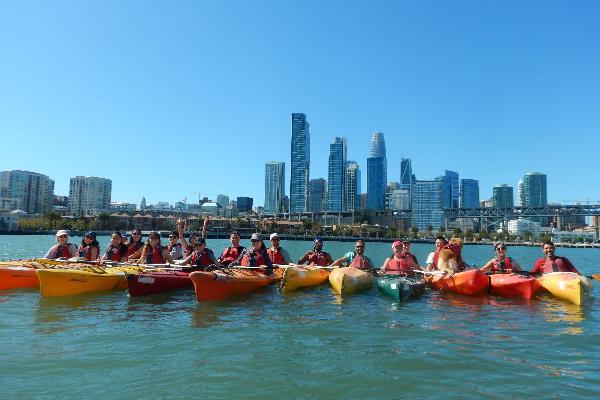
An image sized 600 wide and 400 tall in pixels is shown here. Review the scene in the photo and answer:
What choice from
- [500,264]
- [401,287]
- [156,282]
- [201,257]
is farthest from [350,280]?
[156,282]

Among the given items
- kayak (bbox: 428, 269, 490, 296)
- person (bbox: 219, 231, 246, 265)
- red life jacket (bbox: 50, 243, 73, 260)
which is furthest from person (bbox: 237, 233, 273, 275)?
red life jacket (bbox: 50, 243, 73, 260)

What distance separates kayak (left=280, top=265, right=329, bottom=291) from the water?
1447 millimetres

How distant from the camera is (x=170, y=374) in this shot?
723 centimetres

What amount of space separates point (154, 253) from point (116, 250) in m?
1.78

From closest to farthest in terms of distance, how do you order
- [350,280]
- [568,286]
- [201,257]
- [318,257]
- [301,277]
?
[568,286] → [201,257] → [350,280] → [301,277] → [318,257]

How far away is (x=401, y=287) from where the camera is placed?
44.7 feet

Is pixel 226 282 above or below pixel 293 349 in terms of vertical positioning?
above

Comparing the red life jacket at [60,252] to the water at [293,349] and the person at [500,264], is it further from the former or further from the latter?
the person at [500,264]

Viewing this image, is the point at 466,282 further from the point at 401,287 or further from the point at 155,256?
the point at 155,256

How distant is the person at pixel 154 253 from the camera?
52.6 feet

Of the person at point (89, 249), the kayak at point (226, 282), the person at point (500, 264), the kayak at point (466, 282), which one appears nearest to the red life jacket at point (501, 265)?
the person at point (500, 264)

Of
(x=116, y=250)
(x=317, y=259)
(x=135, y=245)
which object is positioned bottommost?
(x=317, y=259)

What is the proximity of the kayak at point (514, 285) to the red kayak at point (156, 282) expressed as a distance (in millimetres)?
9280

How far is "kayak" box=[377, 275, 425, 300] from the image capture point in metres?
13.6
